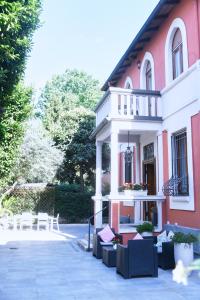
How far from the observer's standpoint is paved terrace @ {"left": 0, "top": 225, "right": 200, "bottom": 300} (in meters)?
5.41

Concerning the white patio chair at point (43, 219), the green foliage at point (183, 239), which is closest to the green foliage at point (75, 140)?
the white patio chair at point (43, 219)

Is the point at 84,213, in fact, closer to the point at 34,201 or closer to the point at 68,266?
the point at 34,201

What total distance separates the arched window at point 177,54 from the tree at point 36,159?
10.2m

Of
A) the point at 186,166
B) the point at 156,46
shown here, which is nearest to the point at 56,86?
the point at 156,46

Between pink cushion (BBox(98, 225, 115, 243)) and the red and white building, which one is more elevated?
the red and white building

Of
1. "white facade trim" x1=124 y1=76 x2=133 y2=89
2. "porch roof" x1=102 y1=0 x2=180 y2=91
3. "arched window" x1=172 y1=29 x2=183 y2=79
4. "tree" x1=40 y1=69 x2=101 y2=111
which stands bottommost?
"arched window" x1=172 y1=29 x2=183 y2=79

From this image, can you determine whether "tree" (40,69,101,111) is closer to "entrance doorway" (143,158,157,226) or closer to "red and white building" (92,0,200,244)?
"entrance doorway" (143,158,157,226)

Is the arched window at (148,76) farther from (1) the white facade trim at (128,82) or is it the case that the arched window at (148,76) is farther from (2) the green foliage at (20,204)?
(2) the green foliage at (20,204)

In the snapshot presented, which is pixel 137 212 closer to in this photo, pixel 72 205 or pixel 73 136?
pixel 72 205

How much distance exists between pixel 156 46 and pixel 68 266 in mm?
8023

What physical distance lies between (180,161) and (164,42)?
406cm

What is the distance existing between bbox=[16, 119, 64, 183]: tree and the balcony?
8.14 meters

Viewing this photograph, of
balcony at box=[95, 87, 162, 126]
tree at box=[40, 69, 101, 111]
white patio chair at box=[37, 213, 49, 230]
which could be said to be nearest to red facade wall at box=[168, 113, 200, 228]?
balcony at box=[95, 87, 162, 126]

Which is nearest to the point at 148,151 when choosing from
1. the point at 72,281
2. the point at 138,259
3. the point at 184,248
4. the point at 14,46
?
the point at 184,248
